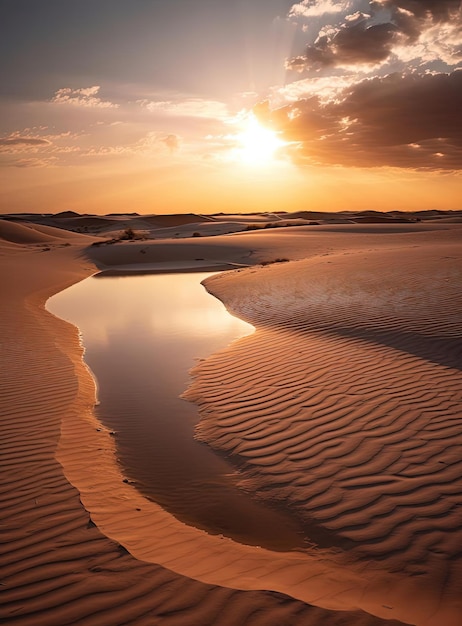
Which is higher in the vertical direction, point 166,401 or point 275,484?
point 166,401

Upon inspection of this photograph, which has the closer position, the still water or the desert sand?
the desert sand

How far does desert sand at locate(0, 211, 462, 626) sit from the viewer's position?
2998 millimetres

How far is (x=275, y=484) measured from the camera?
471 cm

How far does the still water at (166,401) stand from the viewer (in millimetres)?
4324

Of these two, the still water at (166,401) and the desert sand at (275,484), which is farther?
the still water at (166,401)

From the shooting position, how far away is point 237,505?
14.7 ft

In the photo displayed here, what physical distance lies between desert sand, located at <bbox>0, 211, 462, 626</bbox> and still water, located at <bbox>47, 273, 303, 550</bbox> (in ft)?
0.63

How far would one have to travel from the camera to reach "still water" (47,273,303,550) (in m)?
4.32

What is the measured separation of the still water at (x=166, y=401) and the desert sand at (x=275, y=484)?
19 centimetres

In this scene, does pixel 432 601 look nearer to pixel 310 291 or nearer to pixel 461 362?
pixel 461 362

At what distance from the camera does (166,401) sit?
7.12 m

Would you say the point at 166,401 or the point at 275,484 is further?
the point at 166,401

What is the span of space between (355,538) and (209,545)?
1.18m

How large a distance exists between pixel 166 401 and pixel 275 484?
9.24 feet
